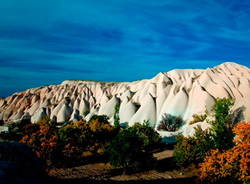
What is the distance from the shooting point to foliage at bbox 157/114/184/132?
1672 inches

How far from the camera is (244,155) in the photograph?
566 inches

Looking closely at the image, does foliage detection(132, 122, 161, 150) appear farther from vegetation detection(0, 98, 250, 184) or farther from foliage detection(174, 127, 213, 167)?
foliage detection(174, 127, 213, 167)

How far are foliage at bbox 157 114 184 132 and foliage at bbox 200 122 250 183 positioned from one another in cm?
2607

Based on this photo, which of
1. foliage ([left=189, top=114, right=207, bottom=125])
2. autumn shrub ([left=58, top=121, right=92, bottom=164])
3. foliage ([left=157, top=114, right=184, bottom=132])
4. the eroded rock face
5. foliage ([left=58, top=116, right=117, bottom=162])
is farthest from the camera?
the eroded rock face

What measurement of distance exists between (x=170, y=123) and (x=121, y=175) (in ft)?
81.0

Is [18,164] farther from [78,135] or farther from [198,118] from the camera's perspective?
[198,118]

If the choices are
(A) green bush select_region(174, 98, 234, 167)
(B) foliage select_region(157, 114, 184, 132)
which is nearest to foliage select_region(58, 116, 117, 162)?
(A) green bush select_region(174, 98, 234, 167)

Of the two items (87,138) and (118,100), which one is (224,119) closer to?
(87,138)

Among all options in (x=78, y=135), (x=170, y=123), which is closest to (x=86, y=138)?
(x=78, y=135)

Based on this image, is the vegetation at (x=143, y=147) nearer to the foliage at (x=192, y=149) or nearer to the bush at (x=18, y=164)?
the foliage at (x=192, y=149)

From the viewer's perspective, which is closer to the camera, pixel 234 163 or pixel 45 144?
pixel 234 163

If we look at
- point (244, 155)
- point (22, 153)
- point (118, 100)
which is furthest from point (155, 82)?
point (22, 153)

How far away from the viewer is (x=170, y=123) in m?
43.7

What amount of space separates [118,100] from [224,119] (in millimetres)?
37688
